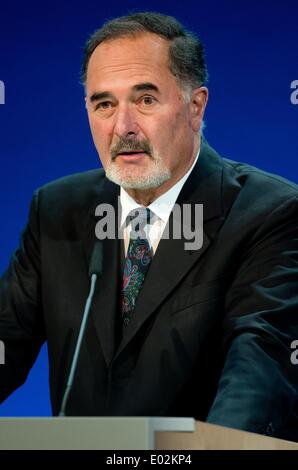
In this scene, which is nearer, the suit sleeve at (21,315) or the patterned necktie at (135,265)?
the patterned necktie at (135,265)

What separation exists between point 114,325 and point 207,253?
28cm

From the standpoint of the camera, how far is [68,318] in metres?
2.14

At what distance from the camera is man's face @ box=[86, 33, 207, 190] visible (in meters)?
2.12

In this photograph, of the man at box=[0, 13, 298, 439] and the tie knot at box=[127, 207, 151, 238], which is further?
the tie knot at box=[127, 207, 151, 238]

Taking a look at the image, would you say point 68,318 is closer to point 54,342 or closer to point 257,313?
point 54,342

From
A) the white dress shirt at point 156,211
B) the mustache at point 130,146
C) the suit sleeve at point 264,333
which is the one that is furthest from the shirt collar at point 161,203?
the suit sleeve at point 264,333

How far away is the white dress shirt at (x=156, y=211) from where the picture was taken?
7.11ft

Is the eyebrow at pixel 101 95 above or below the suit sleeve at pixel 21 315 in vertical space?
above

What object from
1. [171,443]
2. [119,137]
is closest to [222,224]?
[119,137]

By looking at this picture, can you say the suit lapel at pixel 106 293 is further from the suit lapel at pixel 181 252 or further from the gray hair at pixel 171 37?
the gray hair at pixel 171 37

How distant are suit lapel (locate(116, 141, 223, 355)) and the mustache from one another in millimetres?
158

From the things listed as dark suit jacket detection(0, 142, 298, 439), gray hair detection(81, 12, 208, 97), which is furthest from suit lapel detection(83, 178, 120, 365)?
gray hair detection(81, 12, 208, 97)

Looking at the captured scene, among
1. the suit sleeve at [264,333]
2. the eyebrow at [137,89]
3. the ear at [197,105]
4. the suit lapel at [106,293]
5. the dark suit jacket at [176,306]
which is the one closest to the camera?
the suit sleeve at [264,333]

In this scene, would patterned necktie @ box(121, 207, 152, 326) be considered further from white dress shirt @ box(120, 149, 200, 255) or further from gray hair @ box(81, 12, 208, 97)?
gray hair @ box(81, 12, 208, 97)
